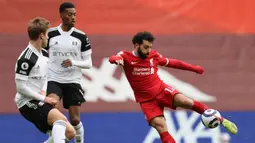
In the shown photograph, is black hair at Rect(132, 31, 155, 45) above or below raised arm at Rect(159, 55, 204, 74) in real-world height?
above

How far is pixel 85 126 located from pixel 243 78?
8.62 feet

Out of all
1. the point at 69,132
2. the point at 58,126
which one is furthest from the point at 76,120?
the point at 58,126

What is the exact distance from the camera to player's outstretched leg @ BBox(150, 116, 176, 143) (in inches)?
362

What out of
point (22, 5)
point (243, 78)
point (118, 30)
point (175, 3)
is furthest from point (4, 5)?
point (243, 78)

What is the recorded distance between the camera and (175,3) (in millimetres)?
11383

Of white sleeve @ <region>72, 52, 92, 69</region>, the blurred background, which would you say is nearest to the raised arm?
white sleeve @ <region>72, 52, 92, 69</region>

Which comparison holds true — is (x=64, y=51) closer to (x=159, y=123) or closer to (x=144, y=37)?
(x=144, y=37)

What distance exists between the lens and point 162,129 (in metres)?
9.30

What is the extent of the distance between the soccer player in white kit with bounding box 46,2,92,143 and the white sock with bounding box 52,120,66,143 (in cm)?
157

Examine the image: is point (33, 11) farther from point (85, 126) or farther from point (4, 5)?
point (85, 126)

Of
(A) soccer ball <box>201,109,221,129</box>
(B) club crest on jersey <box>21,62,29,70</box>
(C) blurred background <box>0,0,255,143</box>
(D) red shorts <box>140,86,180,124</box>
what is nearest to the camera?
(B) club crest on jersey <box>21,62,29,70</box>

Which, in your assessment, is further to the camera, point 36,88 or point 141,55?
point 141,55

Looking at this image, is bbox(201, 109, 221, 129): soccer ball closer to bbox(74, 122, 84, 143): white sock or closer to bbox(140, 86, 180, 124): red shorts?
bbox(140, 86, 180, 124): red shorts

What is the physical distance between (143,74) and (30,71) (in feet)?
6.42
